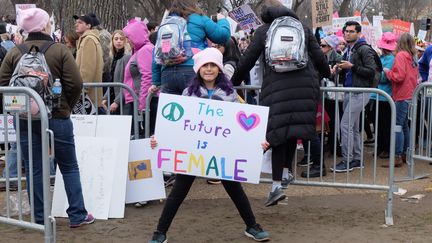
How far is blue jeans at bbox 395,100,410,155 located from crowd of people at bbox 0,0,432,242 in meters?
0.01

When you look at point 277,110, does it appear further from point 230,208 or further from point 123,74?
point 123,74

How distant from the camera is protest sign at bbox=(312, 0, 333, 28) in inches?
398

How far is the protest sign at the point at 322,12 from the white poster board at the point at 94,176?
517cm

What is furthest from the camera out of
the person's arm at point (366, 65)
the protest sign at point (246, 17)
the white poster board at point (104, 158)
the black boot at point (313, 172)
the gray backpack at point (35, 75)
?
the protest sign at point (246, 17)

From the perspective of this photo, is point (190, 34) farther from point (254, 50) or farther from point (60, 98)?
point (60, 98)

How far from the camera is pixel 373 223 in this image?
5902mm

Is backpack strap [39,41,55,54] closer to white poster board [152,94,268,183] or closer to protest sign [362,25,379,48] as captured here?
white poster board [152,94,268,183]

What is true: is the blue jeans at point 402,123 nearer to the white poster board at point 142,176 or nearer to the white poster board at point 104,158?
the white poster board at point 142,176

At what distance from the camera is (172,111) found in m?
5.30

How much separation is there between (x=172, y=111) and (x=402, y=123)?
4.60 m

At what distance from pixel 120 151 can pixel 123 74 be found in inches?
73.9

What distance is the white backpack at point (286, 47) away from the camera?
5.76m

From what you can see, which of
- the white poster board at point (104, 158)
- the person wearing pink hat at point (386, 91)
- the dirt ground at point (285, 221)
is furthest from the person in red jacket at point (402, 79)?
the white poster board at point (104, 158)

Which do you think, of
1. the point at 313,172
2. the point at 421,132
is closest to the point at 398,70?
the point at 421,132
